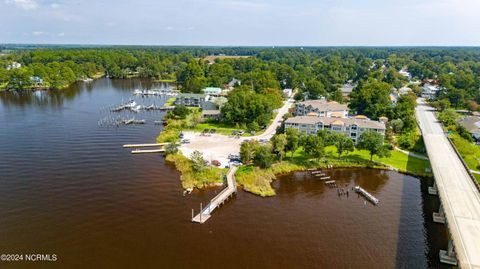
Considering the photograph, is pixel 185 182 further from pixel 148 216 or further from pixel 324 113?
pixel 324 113

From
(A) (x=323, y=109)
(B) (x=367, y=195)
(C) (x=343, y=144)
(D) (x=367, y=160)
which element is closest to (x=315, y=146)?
(C) (x=343, y=144)

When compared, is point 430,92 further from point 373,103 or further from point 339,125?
point 339,125

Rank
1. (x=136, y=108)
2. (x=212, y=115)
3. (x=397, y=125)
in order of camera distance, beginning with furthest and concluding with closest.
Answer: (x=136, y=108) → (x=212, y=115) → (x=397, y=125)

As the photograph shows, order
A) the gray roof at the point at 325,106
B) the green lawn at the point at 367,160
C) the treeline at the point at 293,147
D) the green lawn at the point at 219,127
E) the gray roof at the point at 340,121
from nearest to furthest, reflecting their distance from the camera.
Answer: the treeline at the point at 293,147 < the green lawn at the point at 367,160 < the gray roof at the point at 340,121 < the green lawn at the point at 219,127 < the gray roof at the point at 325,106

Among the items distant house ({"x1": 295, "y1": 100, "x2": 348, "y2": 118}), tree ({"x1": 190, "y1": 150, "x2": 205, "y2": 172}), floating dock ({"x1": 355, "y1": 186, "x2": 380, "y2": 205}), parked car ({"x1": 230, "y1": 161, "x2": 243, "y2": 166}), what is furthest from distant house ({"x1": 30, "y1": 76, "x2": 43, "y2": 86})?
floating dock ({"x1": 355, "y1": 186, "x2": 380, "y2": 205})

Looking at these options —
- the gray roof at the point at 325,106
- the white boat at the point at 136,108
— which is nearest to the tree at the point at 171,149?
the gray roof at the point at 325,106

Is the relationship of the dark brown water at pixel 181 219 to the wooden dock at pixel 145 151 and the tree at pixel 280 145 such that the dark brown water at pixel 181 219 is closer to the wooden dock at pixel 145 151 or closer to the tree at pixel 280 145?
the wooden dock at pixel 145 151
